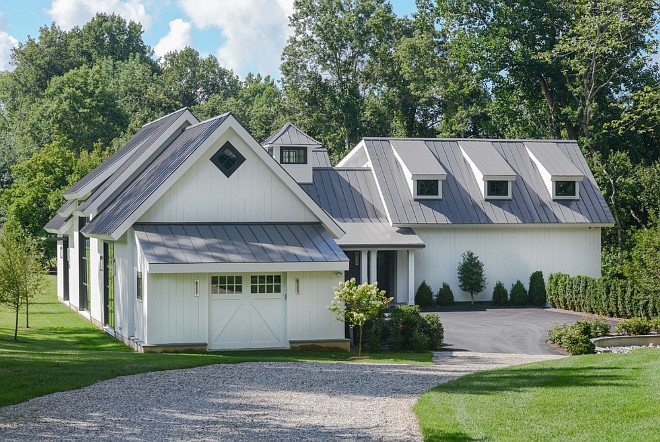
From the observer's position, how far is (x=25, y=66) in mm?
84438

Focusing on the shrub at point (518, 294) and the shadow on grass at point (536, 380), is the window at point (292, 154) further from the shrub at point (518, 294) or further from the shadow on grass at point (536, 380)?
the shadow on grass at point (536, 380)

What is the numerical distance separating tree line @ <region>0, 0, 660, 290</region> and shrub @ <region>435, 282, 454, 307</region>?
6690 mm

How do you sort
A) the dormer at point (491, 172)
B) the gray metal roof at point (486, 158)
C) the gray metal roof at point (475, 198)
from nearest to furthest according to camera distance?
1. the gray metal roof at point (475, 198)
2. the dormer at point (491, 172)
3. the gray metal roof at point (486, 158)

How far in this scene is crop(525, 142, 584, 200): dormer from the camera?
34312 millimetres

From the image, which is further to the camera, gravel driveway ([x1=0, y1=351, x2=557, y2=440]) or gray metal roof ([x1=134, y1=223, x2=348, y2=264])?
gray metal roof ([x1=134, y1=223, x2=348, y2=264])

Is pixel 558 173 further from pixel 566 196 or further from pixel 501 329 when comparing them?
pixel 501 329

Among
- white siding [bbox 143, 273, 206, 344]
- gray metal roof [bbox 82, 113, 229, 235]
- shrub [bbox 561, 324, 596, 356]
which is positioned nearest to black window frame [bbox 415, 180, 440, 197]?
gray metal roof [bbox 82, 113, 229, 235]

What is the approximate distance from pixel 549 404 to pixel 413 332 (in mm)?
9553

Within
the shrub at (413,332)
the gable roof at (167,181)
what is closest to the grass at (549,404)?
the shrub at (413,332)

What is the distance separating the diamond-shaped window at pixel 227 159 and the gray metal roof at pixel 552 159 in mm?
17226

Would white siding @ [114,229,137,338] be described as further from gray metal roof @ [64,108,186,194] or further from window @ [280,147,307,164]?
window @ [280,147,307,164]

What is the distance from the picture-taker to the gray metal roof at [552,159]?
34500 mm

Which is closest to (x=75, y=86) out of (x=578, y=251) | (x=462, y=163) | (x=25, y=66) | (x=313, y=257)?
(x=25, y=66)

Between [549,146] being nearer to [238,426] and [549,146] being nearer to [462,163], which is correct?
[462,163]
